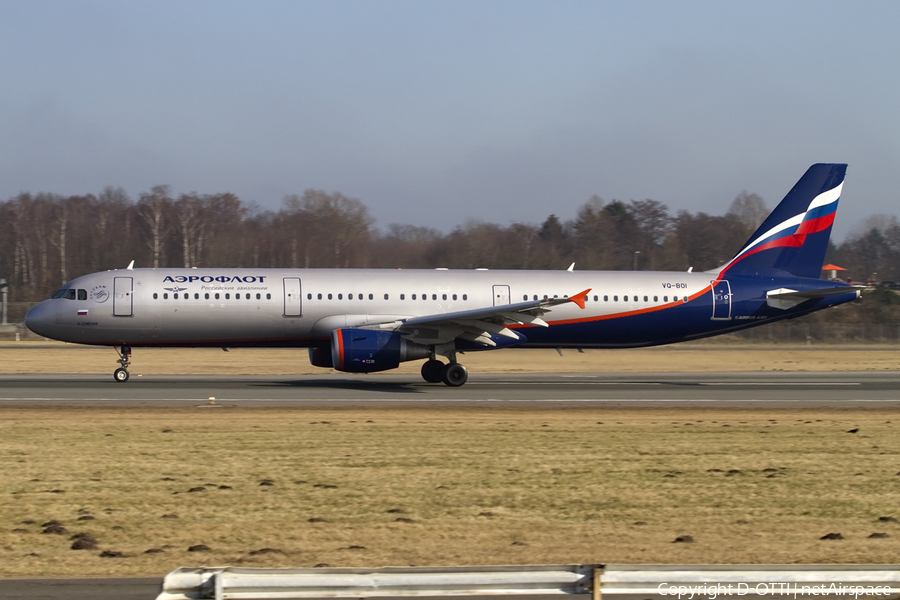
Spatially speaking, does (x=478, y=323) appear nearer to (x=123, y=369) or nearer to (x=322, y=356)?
(x=322, y=356)

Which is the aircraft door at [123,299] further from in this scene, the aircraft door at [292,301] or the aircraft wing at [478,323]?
the aircraft wing at [478,323]

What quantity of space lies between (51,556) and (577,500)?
590 cm

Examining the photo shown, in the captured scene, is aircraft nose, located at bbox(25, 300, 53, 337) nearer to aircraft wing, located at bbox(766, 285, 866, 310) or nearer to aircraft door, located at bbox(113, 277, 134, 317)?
aircraft door, located at bbox(113, 277, 134, 317)

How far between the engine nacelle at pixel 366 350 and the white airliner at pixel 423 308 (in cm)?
3

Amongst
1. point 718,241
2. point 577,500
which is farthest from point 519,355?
point 718,241

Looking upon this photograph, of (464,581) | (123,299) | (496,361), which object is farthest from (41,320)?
(464,581)

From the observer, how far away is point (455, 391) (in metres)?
25.5

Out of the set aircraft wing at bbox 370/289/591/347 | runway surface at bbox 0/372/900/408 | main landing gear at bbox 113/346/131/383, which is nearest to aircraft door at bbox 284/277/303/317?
runway surface at bbox 0/372/900/408

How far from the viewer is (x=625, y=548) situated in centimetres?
873

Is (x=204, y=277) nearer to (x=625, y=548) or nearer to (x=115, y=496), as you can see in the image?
(x=115, y=496)

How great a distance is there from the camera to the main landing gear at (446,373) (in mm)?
26812

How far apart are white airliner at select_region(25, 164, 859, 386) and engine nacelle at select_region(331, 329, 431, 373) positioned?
32 millimetres

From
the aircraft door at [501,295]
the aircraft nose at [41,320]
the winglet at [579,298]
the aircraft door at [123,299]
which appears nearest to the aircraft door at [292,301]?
the aircraft door at [123,299]

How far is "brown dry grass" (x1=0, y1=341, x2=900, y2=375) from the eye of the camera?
34156 mm
